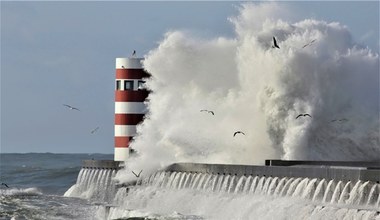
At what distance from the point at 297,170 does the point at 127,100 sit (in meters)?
12.6

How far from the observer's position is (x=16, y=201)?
110 feet

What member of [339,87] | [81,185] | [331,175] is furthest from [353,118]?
[331,175]

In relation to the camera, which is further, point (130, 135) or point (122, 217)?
point (130, 135)

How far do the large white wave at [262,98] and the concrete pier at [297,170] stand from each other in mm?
2641

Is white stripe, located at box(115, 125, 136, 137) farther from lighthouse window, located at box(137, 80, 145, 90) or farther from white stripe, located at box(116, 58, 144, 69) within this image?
white stripe, located at box(116, 58, 144, 69)

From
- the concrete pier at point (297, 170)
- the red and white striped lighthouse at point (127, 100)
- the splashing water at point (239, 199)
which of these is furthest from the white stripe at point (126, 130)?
the concrete pier at point (297, 170)

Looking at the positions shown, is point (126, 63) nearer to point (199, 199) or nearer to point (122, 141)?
point (122, 141)

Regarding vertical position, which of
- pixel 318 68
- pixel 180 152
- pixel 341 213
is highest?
pixel 318 68

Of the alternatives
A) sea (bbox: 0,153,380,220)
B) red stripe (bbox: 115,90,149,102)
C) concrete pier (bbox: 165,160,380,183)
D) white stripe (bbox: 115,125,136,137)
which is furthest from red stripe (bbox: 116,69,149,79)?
concrete pier (bbox: 165,160,380,183)

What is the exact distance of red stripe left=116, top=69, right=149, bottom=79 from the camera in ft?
108

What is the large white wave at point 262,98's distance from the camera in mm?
29375

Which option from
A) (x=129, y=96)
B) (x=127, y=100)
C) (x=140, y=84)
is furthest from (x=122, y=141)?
(x=140, y=84)

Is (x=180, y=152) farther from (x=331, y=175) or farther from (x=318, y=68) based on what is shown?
(x=331, y=175)

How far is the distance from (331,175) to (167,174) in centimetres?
885
